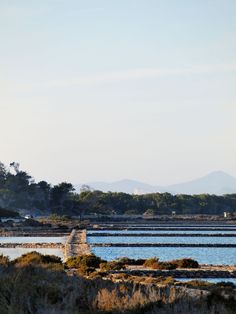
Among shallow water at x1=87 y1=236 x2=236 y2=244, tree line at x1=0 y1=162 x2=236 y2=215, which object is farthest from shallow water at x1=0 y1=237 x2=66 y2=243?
tree line at x1=0 y1=162 x2=236 y2=215

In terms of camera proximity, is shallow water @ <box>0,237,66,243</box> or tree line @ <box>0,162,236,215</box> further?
tree line @ <box>0,162,236,215</box>

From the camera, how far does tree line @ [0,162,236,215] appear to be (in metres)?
139

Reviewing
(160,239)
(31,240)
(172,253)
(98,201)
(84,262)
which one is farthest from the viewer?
(98,201)

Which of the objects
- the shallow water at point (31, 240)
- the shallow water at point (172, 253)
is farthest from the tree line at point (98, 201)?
the shallow water at point (172, 253)

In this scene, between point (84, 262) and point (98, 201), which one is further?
point (98, 201)

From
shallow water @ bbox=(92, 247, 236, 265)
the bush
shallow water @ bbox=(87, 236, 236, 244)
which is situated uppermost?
shallow water @ bbox=(87, 236, 236, 244)

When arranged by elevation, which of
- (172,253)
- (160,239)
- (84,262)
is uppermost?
(160,239)

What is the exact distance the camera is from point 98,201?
141 metres

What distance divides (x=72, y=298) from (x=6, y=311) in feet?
4.16

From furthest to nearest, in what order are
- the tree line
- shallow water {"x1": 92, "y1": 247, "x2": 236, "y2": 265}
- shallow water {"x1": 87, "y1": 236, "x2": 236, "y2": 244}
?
the tree line → shallow water {"x1": 87, "y1": 236, "x2": 236, "y2": 244} → shallow water {"x1": 92, "y1": 247, "x2": 236, "y2": 265}

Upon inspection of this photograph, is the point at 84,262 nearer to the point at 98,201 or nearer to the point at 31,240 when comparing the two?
the point at 31,240

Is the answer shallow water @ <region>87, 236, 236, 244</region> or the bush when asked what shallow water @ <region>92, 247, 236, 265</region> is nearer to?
shallow water @ <region>87, 236, 236, 244</region>

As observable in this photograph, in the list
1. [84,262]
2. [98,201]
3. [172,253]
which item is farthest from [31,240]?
[98,201]

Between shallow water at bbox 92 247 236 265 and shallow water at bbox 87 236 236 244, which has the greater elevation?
shallow water at bbox 87 236 236 244
